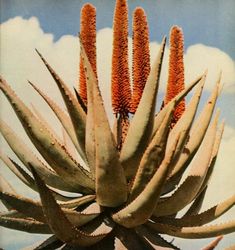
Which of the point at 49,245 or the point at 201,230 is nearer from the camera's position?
the point at 201,230

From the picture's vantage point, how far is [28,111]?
10.9 ft

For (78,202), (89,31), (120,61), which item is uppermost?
(89,31)

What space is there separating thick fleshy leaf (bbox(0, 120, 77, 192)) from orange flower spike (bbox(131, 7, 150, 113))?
2.05 feet

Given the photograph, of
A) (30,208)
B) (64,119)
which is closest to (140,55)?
(64,119)

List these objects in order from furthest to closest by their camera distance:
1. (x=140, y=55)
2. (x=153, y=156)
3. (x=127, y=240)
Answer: (x=140, y=55)
(x=127, y=240)
(x=153, y=156)

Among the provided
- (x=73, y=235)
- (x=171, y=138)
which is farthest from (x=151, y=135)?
(x=73, y=235)

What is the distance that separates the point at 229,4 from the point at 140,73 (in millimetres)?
1205

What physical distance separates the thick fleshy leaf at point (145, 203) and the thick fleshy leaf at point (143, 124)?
31 centimetres

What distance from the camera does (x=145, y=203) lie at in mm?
2994

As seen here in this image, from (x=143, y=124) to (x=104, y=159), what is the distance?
33 centimetres

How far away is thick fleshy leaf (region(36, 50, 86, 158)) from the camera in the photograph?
3.31 m

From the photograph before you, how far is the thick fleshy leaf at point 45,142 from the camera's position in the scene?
3273 millimetres

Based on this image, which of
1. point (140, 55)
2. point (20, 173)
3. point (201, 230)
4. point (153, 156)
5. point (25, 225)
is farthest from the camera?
point (20, 173)

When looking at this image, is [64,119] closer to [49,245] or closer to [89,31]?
[89,31]
